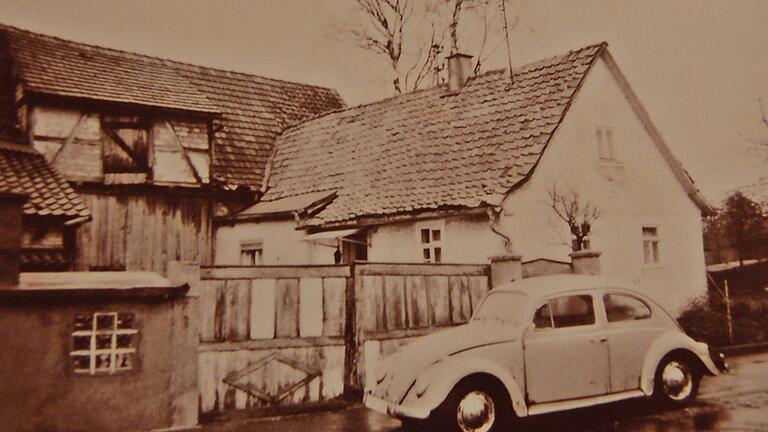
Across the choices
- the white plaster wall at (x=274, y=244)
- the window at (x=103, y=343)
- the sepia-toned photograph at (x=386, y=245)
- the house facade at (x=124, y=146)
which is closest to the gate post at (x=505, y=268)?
the sepia-toned photograph at (x=386, y=245)

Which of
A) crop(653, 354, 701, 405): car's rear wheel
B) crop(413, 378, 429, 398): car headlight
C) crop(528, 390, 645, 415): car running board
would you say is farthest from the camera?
crop(653, 354, 701, 405): car's rear wheel

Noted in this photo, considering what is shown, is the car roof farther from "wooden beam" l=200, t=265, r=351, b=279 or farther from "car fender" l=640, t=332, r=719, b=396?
"wooden beam" l=200, t=265, r=351, b=279

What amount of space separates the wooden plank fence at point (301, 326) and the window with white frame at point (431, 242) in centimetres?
387

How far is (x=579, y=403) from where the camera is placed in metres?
6.73

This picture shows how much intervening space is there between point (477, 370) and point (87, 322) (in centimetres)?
394

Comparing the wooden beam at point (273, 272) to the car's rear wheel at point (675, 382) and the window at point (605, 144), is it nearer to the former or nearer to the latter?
the car's rear wheel at point (675, 382)

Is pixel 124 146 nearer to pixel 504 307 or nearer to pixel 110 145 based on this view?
pixel 110 145

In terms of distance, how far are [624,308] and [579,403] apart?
→ 4.00 feet

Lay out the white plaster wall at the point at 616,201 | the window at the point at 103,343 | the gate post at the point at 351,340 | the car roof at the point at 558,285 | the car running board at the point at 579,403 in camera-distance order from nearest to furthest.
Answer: the car running board at the point at 579,403, the window at the point at 103,343, the car roof at the point at 558,285, the gate post at the point at 351,340, the white plaster wall at the point at 616,201

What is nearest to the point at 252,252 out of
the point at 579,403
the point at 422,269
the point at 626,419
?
the point at 422,269

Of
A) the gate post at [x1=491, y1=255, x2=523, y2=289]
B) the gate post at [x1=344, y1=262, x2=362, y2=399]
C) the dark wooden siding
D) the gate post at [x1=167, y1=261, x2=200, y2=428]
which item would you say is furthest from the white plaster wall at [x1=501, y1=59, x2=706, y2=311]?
the dark wooden siding

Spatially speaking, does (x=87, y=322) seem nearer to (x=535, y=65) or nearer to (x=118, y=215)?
(x=118, y=215)

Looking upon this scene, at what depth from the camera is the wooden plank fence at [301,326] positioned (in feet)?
25.7

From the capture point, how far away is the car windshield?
6.87 meters
